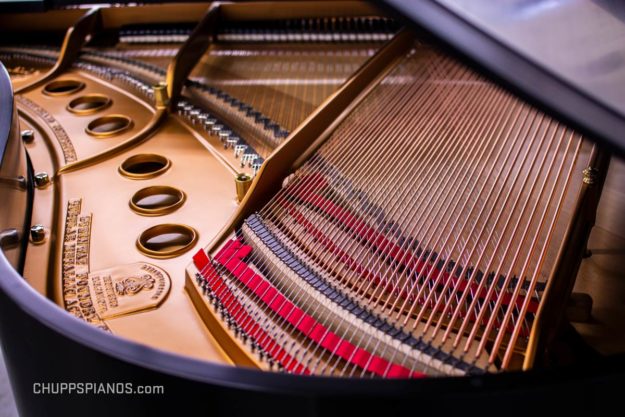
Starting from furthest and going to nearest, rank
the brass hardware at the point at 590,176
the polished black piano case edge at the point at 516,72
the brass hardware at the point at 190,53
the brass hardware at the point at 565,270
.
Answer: the brass hardware at the point at 190,53 → the brass hardware at the point at 590,176 → the brass hardware at the point at 565,270 → the polished black piano case edge at the point at 516,72

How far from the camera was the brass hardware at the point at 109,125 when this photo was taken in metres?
3.33

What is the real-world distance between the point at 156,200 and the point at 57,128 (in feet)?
2.58

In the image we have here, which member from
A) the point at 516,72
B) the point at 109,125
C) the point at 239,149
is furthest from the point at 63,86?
the point at 516,72

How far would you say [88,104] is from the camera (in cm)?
380

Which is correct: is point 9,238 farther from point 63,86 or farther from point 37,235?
Result: point 63,86

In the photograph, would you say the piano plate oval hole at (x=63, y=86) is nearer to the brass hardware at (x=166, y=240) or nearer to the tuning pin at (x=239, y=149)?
the tuning pin at (x=239, y=149)

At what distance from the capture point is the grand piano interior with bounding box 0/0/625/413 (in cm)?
195

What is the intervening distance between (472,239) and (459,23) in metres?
1.02

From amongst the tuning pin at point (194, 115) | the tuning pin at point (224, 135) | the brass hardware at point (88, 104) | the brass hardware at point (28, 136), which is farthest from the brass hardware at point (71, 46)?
the tuning pin at point (224, 135)

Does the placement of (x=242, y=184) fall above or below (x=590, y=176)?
below

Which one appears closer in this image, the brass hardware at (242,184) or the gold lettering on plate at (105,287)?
the gold lettering on plate at (105,287)

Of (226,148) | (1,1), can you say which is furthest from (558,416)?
(1,1)

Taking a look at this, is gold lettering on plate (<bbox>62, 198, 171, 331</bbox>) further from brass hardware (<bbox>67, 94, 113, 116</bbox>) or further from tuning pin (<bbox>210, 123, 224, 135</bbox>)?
brass hardware (<bbox>67, 94, 113, 116</bbox>)

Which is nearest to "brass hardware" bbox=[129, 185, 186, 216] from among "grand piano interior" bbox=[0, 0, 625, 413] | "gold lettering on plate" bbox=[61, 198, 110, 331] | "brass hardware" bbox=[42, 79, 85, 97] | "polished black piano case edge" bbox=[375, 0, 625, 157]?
Result: "grand piano interior" bbox=[0, 0, 625, 413]
